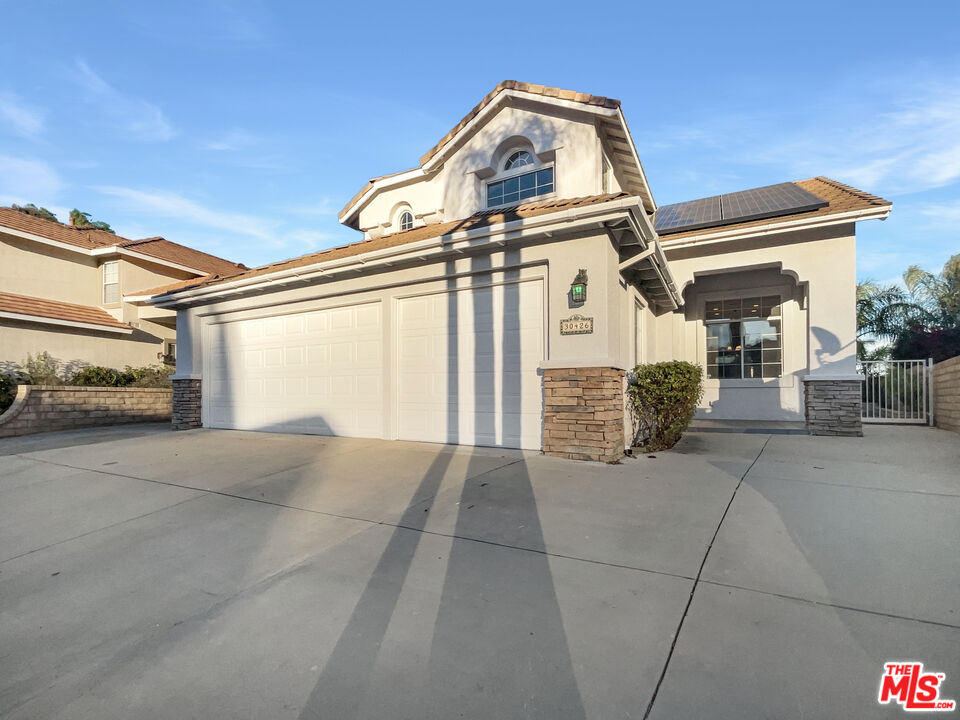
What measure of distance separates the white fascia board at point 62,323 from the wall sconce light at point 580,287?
15805 millimetres

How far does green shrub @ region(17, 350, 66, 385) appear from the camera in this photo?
1223 centimetres

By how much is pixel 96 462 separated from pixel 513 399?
19.3ft

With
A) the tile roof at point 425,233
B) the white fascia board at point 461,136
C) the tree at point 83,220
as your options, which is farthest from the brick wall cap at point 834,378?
the tree at point 83,220

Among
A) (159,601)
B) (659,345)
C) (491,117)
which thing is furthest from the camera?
(659,345)

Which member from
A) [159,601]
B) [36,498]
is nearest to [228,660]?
[159,601]

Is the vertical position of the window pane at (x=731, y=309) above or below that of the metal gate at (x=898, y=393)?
above

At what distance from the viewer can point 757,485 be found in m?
4.95

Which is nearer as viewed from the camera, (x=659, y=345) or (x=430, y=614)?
(x=430, y=614)

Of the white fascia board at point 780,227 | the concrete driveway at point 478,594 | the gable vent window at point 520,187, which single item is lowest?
the concrete driveway at point 478,594

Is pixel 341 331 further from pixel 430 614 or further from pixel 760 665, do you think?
pixel 760 665

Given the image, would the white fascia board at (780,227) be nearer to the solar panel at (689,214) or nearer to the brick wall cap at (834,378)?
the solar panel at (689,214)

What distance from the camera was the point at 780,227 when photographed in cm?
953

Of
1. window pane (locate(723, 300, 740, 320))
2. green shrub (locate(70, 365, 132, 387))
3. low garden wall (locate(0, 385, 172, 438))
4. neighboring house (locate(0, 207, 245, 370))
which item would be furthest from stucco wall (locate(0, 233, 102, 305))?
window pane (locate(723, 300, 740, 320))

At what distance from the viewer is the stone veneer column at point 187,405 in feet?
34.6
